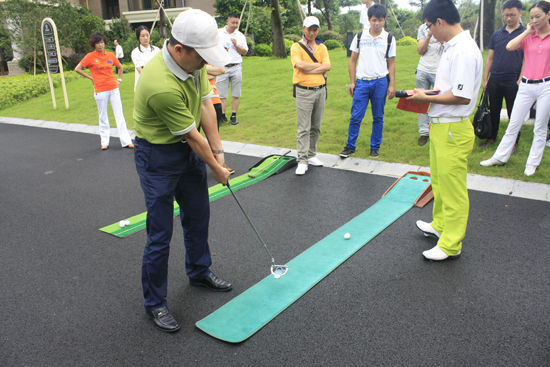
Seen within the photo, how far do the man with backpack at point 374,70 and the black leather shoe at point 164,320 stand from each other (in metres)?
4.47

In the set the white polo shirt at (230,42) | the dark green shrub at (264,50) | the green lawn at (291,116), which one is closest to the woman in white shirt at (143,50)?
the white polo shirt at (230,42)

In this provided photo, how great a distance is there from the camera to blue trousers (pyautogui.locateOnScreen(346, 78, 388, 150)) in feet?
20.7

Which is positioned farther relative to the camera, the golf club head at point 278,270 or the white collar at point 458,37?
the golf club head at point 278,270

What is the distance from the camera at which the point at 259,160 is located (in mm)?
7117

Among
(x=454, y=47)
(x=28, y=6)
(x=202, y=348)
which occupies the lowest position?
(x=202, y=348)

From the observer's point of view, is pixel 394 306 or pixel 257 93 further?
pixel 257 93

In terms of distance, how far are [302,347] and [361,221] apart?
2083mm

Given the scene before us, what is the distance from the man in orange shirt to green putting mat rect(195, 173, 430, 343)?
1678 mm

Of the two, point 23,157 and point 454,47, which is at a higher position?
point 454,47

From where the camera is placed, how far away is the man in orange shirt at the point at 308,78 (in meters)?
5.90

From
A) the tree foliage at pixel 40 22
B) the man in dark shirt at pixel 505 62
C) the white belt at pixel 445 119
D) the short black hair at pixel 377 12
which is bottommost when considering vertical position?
the white belt at pixel 445 119

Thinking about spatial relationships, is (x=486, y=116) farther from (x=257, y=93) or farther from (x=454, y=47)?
(x=257, y=93)

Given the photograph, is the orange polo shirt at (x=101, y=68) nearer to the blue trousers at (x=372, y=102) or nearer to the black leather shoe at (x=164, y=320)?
the blue trousers at (x=372, y=102)

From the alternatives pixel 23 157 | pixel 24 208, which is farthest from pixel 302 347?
pixel 23 157
